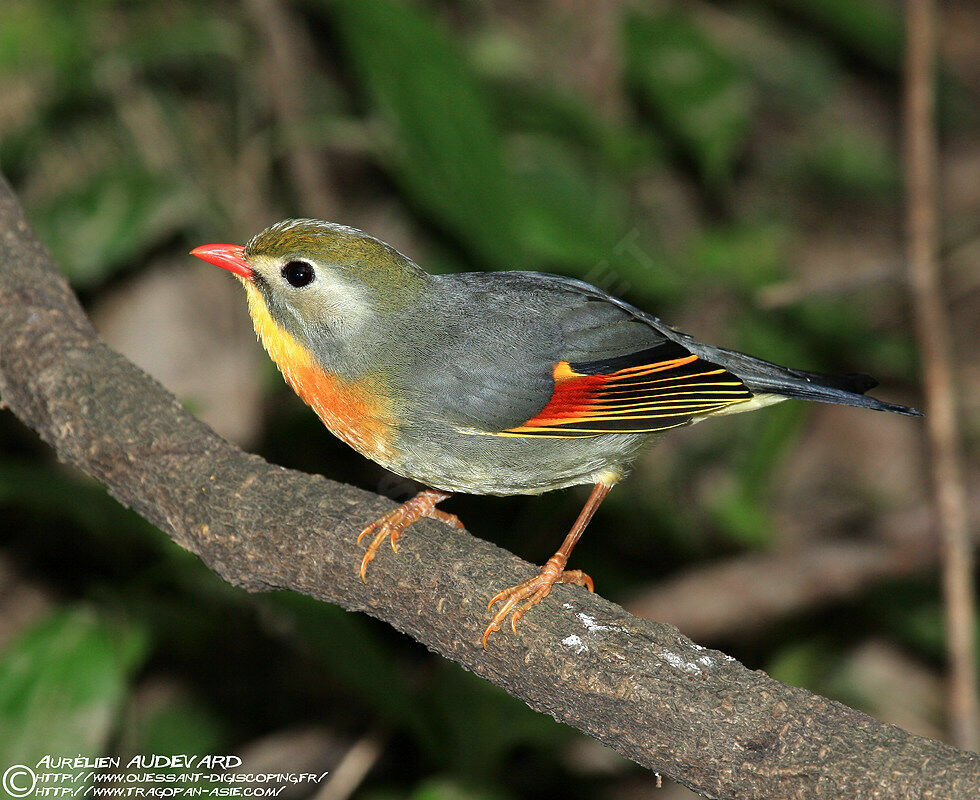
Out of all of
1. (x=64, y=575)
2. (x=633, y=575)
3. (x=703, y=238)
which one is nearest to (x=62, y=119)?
(x=64, y=575)

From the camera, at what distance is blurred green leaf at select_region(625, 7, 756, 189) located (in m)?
5.42

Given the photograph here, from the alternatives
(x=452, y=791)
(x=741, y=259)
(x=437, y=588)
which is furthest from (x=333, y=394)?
(x=741, y=259)

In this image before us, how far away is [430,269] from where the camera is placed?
5.83m

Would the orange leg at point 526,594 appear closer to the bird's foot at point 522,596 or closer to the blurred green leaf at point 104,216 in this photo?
the bird's foot at point 522,596

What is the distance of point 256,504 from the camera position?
3.28 meters

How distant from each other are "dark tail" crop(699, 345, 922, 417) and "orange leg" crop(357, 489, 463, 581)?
45.6 inches

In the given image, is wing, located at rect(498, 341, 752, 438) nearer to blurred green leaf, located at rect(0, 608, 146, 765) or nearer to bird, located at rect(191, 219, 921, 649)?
bird, located at rect(191, 219, 921, 649)

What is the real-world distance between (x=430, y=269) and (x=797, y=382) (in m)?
2.51

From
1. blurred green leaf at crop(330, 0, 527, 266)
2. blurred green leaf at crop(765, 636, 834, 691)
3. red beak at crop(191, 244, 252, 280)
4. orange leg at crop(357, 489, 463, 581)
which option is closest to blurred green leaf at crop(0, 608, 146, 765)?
orange leg at crop(357, 489, 463, 581)

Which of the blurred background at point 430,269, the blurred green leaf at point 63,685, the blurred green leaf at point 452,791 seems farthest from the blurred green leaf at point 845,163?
the blurred green leaf at point 63,685

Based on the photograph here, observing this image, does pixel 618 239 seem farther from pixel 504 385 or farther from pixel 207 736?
pixel 207 736

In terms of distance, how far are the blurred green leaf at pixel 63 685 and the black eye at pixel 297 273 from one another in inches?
69.2

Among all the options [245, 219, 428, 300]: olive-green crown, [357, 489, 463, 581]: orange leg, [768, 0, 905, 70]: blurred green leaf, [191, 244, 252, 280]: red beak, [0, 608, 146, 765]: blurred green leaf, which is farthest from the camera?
[768, 0, 905, 70]: blurred green leaf

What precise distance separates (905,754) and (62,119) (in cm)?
552
